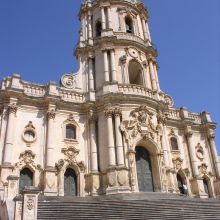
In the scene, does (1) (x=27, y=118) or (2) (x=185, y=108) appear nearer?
(1) (x=27, y=118)

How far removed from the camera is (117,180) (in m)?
22.8

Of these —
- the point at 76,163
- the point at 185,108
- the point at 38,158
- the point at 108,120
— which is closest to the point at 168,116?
the point at 185,108

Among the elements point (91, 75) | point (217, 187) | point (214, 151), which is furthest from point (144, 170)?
point (214, 151)

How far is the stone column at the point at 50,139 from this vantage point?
23.5m

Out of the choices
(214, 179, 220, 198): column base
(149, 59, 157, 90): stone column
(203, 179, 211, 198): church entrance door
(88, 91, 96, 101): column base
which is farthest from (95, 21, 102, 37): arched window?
(214, 179, 220, 198): column base

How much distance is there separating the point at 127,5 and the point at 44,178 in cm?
1983

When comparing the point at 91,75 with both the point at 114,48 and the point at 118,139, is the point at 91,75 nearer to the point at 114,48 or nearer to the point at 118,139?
the point at 114,48

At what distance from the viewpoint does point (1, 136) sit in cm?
2327

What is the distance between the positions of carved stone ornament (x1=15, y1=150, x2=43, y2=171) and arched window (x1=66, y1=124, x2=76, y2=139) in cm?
353

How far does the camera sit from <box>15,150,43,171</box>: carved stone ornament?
75.3 feet

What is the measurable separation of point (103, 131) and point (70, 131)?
2785mm

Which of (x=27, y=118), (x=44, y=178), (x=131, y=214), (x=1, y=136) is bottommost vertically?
(x=131, y=214)

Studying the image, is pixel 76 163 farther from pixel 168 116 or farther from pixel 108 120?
pixel 168 116

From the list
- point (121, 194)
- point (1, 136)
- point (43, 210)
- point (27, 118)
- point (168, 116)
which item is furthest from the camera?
point (168, 116)
